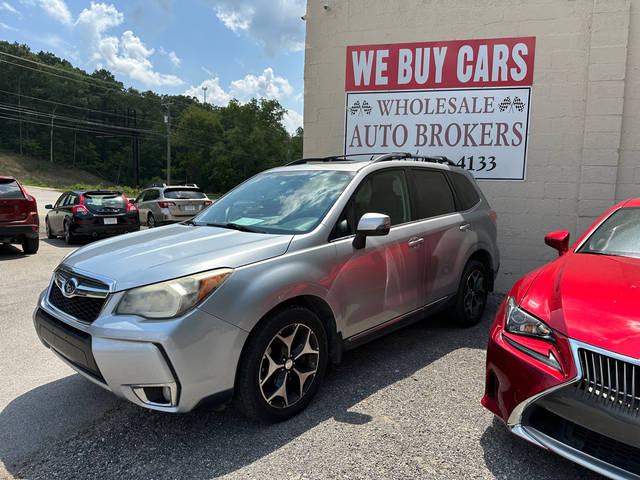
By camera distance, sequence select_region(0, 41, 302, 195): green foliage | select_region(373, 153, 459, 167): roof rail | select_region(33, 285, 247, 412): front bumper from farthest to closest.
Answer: select_region(0, 41, 302, 195): green foliage < select_region(373, 153, 459, 167): roof rail < select_region(33, 285, 247, 412): front bumper

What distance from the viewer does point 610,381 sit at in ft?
6.64

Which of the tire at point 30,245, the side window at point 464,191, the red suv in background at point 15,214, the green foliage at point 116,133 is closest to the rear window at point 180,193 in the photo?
the tire at point 30,245

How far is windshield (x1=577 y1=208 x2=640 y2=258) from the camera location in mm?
3160

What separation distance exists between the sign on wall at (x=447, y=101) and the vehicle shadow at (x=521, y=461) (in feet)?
15.3

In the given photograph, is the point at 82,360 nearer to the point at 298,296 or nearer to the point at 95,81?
the point at 298,296

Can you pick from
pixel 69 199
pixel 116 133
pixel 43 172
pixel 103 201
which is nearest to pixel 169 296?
pixel 103 201

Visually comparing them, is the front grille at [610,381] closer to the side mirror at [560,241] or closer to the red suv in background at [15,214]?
the side mirror at [560,241]

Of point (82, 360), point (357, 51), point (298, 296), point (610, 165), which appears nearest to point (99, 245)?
point (82, 360)

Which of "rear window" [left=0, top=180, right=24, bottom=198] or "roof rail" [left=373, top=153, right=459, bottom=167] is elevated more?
"roof rail" [left=373, top=153, right=459, bottom=167]

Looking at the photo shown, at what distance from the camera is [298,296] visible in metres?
2.91

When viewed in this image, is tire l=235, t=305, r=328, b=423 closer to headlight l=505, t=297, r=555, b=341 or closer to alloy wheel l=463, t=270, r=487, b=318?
headlight l=505, t=297, r=555, b=341

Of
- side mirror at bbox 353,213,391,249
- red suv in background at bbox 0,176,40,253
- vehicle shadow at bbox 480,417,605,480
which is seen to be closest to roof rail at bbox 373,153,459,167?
side mirror at bbox 353,213,391,249

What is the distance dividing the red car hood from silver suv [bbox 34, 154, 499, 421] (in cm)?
110

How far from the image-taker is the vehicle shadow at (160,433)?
2475mm
